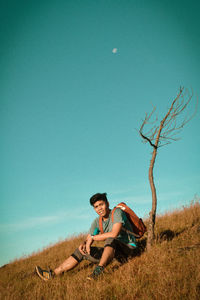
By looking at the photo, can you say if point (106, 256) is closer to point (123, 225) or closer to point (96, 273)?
point (96, 273)

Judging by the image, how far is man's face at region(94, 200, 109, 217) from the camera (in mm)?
4391

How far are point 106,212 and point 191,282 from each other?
86.5 inches

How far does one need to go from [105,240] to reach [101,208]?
28.5 inches

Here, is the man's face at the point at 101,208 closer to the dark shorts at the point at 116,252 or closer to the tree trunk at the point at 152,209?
the dark shorts at the point at 116,252

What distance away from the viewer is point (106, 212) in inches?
174

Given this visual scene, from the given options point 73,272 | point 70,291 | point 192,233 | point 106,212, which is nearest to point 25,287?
point 73,272

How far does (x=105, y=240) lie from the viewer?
4297 millimetres

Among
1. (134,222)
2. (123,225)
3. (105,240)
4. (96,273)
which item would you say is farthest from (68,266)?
(134,222)

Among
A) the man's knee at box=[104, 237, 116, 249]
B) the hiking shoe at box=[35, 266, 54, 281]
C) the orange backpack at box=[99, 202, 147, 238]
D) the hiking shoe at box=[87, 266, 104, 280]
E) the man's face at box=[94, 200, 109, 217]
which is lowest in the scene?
the hiking shoe at box=[87, 266, 104, 280]

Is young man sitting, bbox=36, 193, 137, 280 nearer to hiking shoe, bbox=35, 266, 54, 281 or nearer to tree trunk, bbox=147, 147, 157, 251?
hiking shoe, bbox=35, 266, 54, 281

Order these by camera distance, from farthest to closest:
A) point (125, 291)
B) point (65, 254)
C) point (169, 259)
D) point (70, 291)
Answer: point (65, 254), point (169, 259), point (70, 291), point (125, 291)

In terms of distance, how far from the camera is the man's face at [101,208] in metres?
4.39

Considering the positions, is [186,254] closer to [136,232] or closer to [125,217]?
[136,232]

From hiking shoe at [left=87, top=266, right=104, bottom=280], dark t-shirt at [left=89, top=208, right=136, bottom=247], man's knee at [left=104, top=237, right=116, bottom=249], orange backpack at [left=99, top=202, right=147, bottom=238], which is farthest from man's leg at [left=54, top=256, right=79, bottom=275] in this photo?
orange backpack at [left=99, top=202, right=147, bottom=238]
